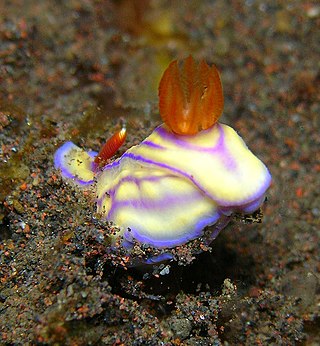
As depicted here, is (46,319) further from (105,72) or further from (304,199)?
(105,72)

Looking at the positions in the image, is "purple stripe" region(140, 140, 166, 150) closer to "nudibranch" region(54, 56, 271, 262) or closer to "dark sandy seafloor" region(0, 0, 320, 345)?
"nudibranch" region(54, 56, 271, 262)

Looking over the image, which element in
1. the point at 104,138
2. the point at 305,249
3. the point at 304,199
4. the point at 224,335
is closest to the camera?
the point at 224,335

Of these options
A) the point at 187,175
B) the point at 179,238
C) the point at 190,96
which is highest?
the point at 190,96

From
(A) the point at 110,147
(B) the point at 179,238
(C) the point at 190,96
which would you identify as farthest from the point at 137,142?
(B) the point at 179,238

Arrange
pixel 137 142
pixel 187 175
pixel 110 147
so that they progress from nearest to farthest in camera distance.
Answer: pixel 187 175
pixel 110 147
pixel 137 142

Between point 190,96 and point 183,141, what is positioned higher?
point 190,96

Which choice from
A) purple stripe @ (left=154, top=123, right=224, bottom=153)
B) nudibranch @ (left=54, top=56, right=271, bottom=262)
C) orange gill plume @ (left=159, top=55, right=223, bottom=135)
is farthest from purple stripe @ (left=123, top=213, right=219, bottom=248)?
orange gill plume @ (left=159, top=55, right=223, bottom=135)

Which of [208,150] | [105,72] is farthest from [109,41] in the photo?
[208,150]

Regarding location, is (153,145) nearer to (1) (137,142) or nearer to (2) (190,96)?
(2) (190,96)
